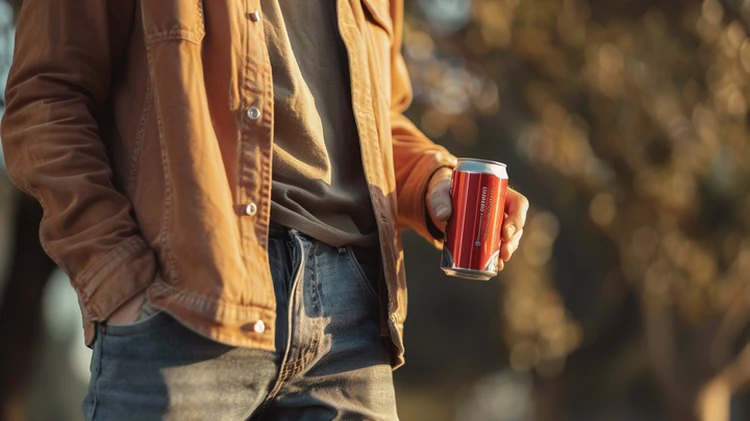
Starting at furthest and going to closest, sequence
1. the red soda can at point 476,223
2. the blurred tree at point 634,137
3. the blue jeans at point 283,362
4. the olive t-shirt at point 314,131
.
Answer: the blurred tree at point 634,137
the red soda can at point 476,223
the olive t-shirt at point 314,131
the blue jeans at point 283,362

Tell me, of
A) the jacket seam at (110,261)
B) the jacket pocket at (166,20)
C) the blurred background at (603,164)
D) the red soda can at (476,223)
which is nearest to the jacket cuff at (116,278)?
the jacket seam at (110,261)

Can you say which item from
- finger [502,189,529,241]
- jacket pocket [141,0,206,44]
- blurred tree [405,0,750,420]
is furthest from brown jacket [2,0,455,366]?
blurred tree [405,0,750,420]

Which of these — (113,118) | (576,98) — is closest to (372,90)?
(113,118)

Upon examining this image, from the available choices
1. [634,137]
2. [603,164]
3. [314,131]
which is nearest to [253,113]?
[314,131]

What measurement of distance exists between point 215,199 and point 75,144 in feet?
0.96

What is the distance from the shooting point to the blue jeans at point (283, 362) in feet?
6.08

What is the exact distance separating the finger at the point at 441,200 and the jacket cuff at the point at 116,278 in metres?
0.72

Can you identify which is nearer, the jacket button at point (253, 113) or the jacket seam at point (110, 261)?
the jacket seam at point (110, 261)

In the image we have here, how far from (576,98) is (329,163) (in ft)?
21.0

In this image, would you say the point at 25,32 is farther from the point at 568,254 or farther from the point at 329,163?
the point at 568,254

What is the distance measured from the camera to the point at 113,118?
6.97ft

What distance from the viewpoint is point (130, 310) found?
6.15 feet

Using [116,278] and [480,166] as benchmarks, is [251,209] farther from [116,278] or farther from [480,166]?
[480,166]

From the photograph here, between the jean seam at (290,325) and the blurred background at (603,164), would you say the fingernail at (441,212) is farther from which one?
the blurred background at (603,164)
